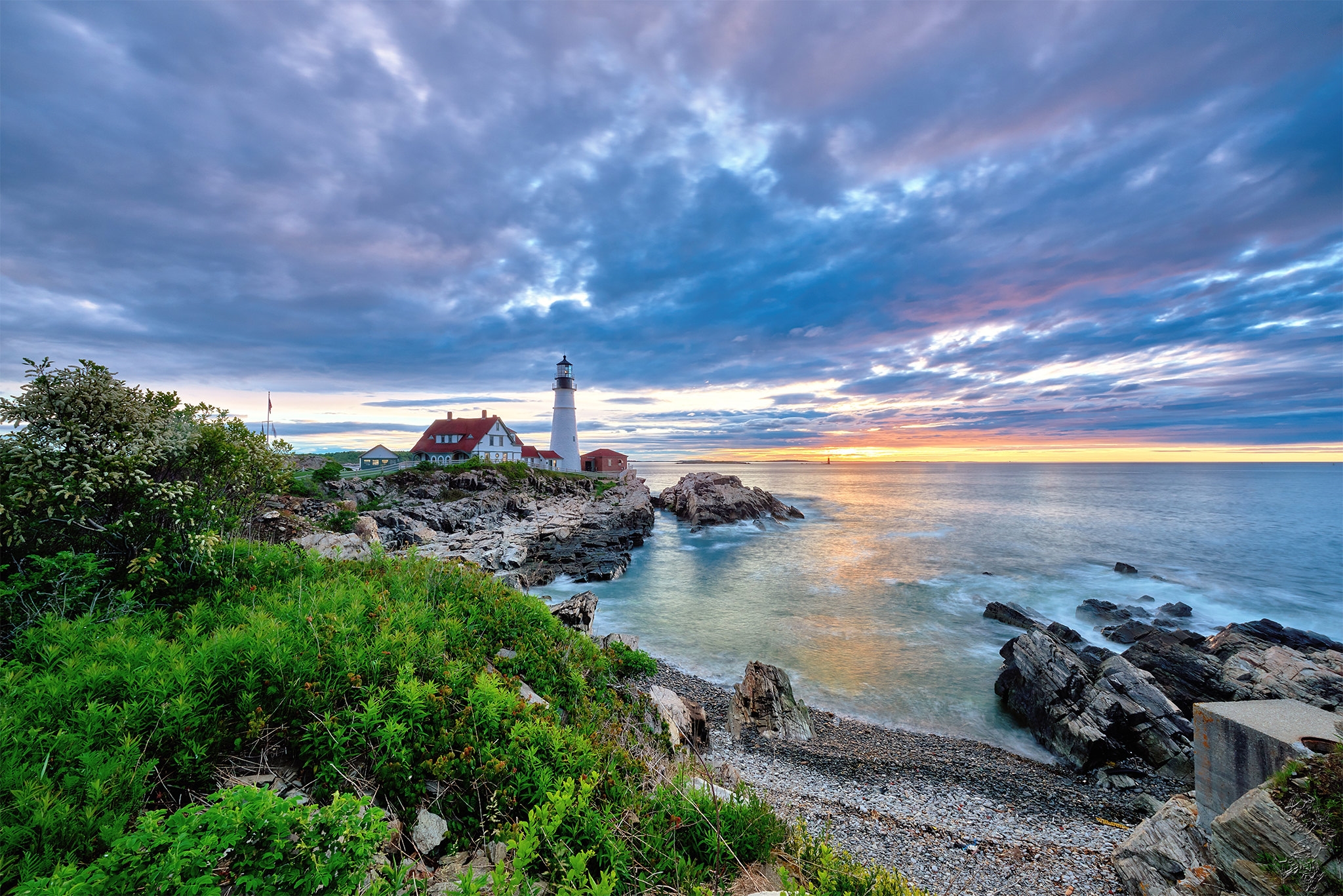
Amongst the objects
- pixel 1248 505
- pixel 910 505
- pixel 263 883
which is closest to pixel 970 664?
pixel 263 883

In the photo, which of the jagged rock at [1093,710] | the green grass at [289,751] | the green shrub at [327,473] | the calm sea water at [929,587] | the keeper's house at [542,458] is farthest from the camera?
the keeper's house at [542,458]

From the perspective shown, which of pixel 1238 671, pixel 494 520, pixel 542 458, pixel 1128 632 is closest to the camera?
pixel 1238 671

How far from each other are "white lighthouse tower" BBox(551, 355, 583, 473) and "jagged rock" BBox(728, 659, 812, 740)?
48.9 m

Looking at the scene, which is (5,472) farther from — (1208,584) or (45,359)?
(1208,584)

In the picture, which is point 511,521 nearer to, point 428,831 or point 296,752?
point 296,752

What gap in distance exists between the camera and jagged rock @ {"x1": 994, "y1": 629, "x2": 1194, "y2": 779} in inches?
429

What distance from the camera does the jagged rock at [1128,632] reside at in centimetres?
1879

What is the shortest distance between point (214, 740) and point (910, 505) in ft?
250

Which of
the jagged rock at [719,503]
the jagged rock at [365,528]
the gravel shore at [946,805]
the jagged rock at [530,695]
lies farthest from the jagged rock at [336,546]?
the jagged rock at [719,503]

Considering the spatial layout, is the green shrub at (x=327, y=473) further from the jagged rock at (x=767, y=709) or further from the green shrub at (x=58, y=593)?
the jagged rock at (x=767, y=709)

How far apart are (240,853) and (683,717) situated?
8403 millimetres

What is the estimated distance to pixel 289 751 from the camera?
4273mm

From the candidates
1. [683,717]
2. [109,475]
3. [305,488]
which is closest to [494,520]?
[305,488]

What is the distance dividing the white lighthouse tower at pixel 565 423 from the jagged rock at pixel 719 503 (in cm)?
1251
